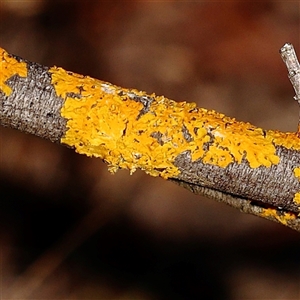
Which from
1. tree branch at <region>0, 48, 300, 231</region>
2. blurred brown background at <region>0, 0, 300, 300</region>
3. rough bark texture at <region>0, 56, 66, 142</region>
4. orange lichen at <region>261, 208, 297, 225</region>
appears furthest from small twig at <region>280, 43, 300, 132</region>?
blurred brown background at <region>0, 0, 300, 300</region>

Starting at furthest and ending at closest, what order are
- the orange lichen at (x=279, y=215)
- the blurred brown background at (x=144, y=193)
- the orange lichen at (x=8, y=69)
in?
the blurred brown background at (x=144, y=193), the orange lichen at (x=279, y=215), the orange lichen at (x=8, y=69)

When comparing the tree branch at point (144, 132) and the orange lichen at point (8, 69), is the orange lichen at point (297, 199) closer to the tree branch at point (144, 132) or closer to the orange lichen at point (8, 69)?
the tree branch at point (144, 132)

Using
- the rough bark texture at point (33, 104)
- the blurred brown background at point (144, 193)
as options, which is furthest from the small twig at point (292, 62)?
the blurred brown background at point (144, 193)

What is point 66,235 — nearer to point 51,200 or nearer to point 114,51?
point 51,200

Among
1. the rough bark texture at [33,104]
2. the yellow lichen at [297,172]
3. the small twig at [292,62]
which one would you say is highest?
the small twig at [292,62]

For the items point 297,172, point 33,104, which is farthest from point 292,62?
point 33,104

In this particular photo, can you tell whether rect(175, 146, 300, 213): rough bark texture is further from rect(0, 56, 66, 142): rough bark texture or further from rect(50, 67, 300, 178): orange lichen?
rect(0, 56, 66, 142): rough bark texture
